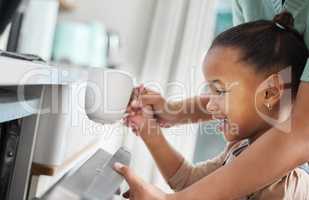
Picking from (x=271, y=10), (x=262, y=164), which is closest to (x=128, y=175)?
(x=262, y=164)

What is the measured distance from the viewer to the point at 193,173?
2.27ft

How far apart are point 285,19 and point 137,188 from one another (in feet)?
1.22

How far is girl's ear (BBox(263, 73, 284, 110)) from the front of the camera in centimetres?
57

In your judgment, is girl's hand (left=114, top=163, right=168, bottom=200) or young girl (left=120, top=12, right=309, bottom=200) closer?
girl's hand (left=114, top=163, right=168, bottom=200)

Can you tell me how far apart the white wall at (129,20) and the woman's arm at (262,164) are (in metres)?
1.33

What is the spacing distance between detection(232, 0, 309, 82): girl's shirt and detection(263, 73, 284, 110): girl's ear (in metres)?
0.09

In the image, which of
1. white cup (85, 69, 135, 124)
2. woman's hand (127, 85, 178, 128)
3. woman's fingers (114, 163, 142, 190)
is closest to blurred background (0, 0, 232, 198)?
woman's hand (127, 85, 178, 128)

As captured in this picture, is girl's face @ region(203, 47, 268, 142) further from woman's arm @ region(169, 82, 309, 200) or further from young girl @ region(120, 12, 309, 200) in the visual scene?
woman's arm @ region(169, 82, 309, 200)

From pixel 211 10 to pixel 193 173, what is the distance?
3.92ft

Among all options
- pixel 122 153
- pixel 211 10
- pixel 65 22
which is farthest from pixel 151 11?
pixel 122 153

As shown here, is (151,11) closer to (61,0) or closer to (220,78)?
(61,0)

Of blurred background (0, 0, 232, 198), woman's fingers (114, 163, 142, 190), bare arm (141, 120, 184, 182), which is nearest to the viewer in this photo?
woman's fingers (114, 163, 142, 190)

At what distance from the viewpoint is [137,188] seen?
1.54ft

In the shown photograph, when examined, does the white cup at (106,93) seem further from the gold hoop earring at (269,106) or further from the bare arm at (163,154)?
the gold hoop earring at (269,106)
